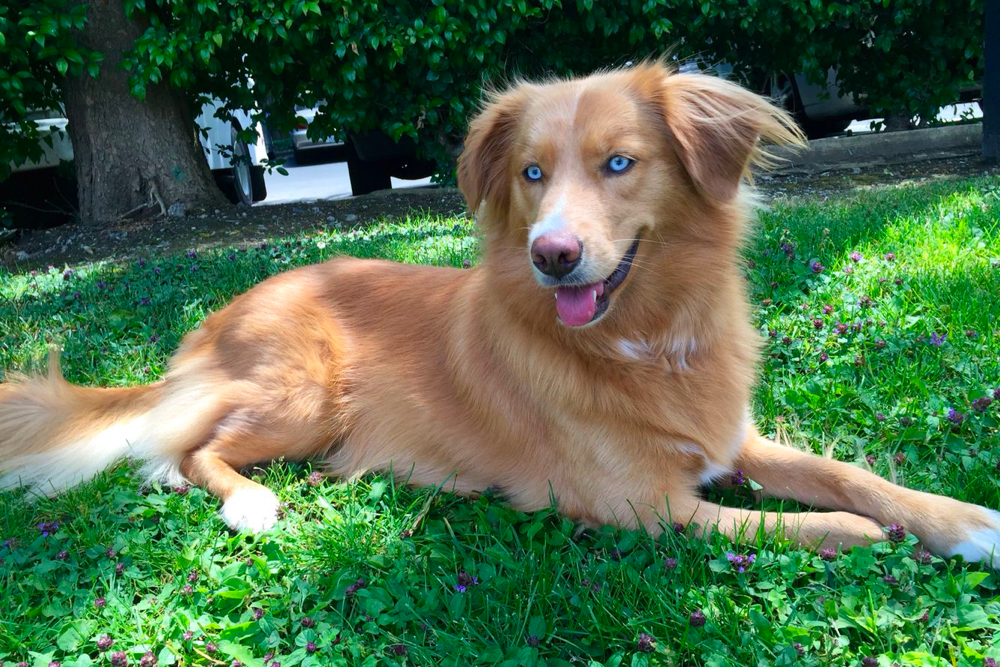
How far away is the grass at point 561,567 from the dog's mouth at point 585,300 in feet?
2.25

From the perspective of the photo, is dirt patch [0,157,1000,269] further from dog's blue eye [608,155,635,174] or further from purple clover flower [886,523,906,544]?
purple clover flower [886,523,906,544]

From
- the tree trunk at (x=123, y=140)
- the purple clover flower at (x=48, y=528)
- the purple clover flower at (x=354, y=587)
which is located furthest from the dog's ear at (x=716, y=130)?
the tree trunk at (x=123, y=140)

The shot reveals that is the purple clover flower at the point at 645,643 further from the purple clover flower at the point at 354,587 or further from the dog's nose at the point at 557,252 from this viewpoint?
the dog's nose at the point at 557,252

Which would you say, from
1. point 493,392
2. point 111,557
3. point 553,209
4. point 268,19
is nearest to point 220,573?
point 111,557

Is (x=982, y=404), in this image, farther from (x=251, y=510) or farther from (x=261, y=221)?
(x=261, y=221)

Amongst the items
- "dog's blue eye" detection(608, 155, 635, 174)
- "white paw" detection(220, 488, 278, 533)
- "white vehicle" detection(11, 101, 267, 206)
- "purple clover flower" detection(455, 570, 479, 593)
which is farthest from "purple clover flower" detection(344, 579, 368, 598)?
"white vehicle" detection(11, 101, 267, 206)

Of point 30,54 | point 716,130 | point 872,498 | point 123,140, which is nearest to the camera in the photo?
point 872,498

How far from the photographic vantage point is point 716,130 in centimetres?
278

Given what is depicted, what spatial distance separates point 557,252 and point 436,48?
5.09m

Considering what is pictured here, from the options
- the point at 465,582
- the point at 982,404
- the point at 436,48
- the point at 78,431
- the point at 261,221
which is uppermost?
the point at 436,48

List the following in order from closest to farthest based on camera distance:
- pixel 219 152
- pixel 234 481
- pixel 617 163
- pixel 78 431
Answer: pixel 617 163 → pixel 234 481 → pixel 78 431 → pixel 219 152

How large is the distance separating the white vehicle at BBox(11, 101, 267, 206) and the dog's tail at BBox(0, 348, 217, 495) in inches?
202

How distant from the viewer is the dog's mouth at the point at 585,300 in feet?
8.42

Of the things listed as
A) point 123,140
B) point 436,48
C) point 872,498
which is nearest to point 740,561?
point 872,498
